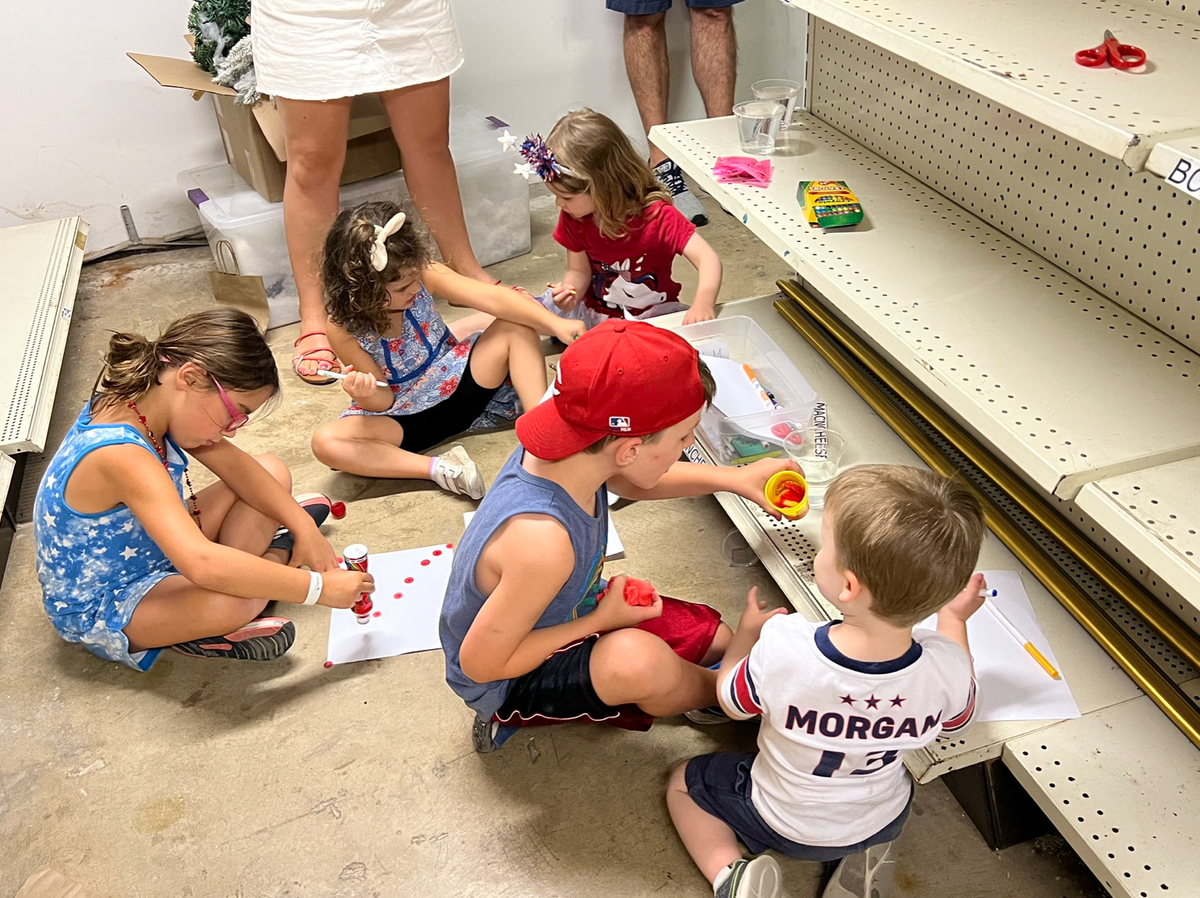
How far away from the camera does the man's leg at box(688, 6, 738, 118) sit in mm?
3820

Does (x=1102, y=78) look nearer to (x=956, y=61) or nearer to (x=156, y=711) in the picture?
(x=956, y=61)

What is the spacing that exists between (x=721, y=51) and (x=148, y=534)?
2894 millimetres

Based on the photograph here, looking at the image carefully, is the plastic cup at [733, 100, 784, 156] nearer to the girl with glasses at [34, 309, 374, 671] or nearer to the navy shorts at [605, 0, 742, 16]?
the girl with glasses at [34, 309, 374, 671]

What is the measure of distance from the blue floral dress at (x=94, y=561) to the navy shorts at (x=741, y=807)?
3.55ft

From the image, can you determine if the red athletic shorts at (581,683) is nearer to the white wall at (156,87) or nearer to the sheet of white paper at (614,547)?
the sheet of white paper at (614,547)

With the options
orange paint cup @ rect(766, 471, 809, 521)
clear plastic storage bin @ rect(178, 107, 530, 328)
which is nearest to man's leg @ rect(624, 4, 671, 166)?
clear plastic storage bin @ rect(178, 107, 530, 328)

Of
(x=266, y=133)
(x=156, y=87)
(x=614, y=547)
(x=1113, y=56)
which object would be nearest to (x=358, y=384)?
(x=614, y=547)

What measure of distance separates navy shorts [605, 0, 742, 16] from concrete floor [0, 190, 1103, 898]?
94.0 inches

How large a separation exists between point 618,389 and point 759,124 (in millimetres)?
1219

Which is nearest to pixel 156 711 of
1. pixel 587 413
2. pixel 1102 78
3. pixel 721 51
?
pixel 587 413

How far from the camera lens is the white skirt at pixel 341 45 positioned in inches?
108

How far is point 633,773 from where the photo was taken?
179 centimetres

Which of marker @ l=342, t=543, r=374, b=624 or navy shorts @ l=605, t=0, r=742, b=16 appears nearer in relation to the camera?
marker @ l=342, t=543, r=374, b=624

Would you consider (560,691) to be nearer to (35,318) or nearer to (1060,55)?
(1060,55)
